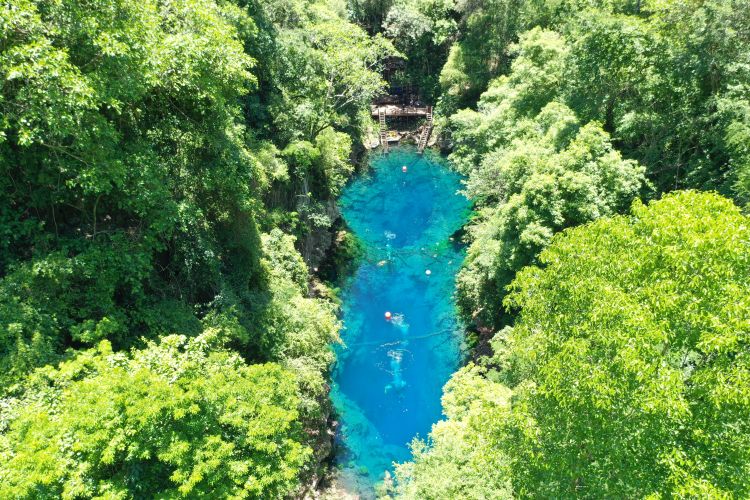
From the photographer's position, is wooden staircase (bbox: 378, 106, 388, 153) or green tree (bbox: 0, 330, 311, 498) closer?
green tree (bbox: 0, 330, 311, 498)

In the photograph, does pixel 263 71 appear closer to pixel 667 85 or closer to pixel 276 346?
pixel 276 346

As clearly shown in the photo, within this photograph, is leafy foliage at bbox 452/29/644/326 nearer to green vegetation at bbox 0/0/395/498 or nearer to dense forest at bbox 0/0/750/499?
dense forest at bbox 0/0/750/499

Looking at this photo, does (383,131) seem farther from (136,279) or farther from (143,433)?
(143,433)

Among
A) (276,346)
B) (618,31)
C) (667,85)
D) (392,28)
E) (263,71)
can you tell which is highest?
(392,28)

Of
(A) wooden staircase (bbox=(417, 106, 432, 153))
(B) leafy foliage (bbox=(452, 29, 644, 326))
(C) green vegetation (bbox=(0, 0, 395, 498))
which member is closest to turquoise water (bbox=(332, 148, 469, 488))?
(B) leafy foliage (bbox=(452, 29, 644, 326))

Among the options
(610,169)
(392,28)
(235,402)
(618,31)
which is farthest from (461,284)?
(392,28)

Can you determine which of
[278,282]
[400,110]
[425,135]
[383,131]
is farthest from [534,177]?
[400,110]
